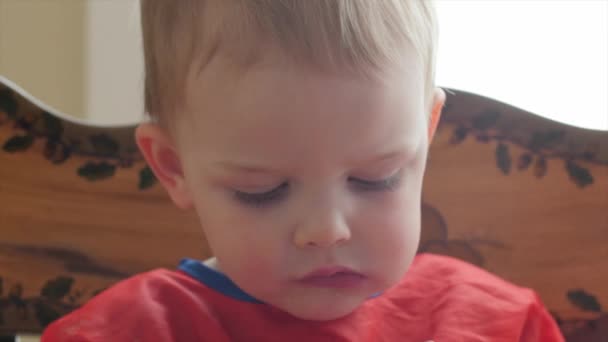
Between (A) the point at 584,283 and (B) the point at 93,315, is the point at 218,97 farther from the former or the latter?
(A) the point at 584,283

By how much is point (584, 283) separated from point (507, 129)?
23 centimetres

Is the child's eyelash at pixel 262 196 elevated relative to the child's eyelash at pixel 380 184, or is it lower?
lower

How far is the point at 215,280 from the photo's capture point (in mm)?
665

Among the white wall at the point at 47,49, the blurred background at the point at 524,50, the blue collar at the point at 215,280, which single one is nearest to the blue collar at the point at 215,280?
the blue collar at the point at 215,280

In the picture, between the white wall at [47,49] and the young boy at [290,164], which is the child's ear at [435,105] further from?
the white wall at [47,49]

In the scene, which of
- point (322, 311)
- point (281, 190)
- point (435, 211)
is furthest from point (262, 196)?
point (435, 211)

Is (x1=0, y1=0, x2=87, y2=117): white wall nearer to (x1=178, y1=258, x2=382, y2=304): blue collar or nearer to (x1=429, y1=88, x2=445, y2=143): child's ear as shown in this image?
(x1=178, y1=258, x2=382, y2=304): blue collar

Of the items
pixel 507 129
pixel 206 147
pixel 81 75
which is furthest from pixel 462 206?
pixel 81 75

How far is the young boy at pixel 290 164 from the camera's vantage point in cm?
46

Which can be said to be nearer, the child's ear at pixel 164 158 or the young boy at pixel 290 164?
the young boy at pixel 290 164

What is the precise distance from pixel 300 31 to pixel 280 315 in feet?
1.02

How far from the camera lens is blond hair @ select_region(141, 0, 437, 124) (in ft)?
1.51

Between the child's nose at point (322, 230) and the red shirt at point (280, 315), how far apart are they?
A: 158 mm

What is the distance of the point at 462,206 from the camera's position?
859mm
